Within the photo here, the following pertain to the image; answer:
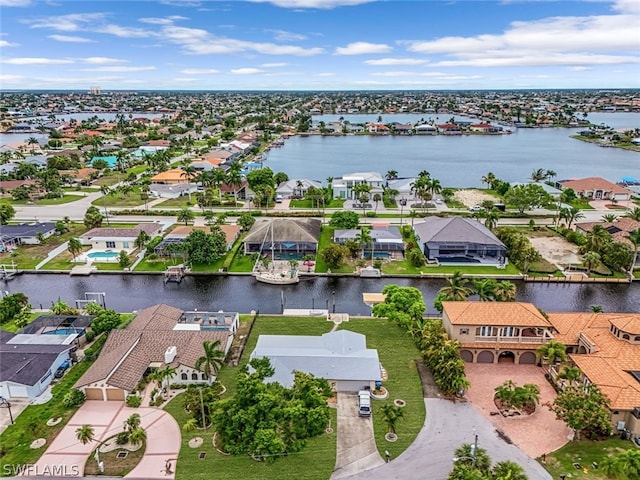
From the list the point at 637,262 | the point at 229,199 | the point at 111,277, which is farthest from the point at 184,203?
the point at 637,262

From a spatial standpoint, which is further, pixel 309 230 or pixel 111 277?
pixel 309 230

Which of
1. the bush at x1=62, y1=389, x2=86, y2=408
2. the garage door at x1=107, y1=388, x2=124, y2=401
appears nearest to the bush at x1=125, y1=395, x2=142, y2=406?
the garage door at x1=107, y1=388, x2=124, y2=401

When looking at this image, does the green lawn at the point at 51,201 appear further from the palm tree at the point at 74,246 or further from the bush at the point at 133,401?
the bush at the point at 133,401

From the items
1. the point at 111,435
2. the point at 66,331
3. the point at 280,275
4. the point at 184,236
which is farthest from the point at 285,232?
the point at 111,435

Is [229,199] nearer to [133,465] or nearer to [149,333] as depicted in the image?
[149,333]

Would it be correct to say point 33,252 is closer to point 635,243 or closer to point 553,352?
point 553,352

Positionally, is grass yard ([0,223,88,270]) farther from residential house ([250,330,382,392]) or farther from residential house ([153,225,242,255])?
residential house ([250,330,382,392])
